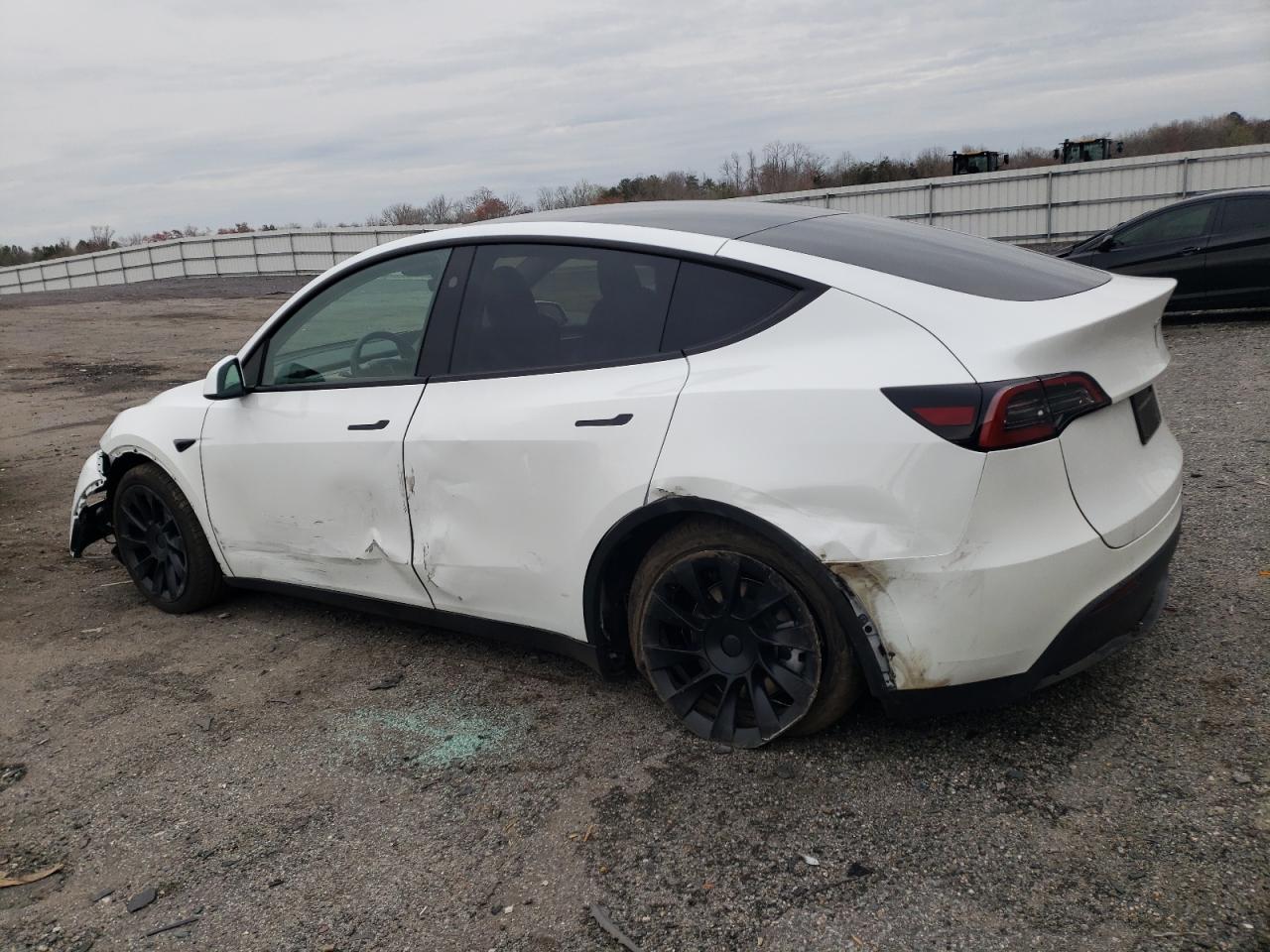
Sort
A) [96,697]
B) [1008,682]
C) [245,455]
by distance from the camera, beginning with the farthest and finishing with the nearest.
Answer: [245,455], [96,697], [1008,682]

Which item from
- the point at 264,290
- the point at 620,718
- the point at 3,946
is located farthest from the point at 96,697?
the point at 264,290

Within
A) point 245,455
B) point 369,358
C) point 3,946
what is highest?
point 369,358

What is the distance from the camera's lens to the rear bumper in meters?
2.91

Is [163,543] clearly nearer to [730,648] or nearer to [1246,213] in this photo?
[730,648]

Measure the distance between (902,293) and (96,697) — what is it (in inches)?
134

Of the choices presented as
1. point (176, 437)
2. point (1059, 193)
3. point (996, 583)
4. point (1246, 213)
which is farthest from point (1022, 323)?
point (1059, 193)

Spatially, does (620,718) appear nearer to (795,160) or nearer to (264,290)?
(264,290)

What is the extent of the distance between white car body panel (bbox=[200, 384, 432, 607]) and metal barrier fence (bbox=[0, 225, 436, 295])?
29.9m

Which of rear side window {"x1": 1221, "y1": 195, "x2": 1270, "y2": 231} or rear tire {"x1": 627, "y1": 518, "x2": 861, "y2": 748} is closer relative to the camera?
rear tire {"x1": 627, "y1": 518, "x2": 861, "y2": 748}

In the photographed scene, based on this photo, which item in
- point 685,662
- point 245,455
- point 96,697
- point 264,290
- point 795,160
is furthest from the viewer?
point 795,160

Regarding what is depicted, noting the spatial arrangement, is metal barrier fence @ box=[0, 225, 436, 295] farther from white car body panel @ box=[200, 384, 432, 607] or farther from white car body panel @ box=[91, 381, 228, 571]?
white car body panel @ box=[200, 384, 432, 607]

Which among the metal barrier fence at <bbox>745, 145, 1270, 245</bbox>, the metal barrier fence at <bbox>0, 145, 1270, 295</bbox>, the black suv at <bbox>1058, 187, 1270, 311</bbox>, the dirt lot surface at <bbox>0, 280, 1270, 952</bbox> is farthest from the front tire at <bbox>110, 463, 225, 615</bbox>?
the metal barrier fence at <bbox>745, 145, 1270, 245</bbox>

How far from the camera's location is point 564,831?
2.98 m

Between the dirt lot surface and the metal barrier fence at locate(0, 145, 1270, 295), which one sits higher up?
the metal barrier fence at locate(0, 145, 1270, 295)
